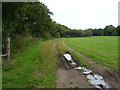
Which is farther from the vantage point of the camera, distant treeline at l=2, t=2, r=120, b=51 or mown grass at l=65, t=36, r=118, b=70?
mown grass at l=65, t=36, r=118, b=70

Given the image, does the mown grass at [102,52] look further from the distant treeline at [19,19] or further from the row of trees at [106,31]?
the row of trees at [106,31]

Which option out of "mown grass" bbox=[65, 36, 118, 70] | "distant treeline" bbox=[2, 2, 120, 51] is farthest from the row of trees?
"mown grass" bbox=[65, 36, 118, 70]

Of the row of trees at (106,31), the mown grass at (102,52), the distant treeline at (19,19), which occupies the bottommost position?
the mown grass at (102,52)

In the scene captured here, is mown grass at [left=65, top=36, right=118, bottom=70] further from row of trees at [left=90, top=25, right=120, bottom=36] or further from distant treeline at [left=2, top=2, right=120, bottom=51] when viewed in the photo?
row of trees at [left=90, top=25, right=120, bottom=36]

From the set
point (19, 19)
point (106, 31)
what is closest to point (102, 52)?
point (19, 19)

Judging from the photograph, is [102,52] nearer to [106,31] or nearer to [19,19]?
[19,19]

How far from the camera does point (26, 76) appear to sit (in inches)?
246

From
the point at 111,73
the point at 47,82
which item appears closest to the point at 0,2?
the point at 47,82

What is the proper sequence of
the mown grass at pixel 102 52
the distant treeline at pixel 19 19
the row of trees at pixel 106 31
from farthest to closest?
the row of trees at pixel 106 31
the mown grass at pixel 102 52
the distant treeline at pixel 19 19

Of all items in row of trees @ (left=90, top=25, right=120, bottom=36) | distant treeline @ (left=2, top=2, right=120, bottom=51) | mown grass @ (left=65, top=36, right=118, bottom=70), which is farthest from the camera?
row of trees @ (left=90, top=25, right=120, bottom=36)

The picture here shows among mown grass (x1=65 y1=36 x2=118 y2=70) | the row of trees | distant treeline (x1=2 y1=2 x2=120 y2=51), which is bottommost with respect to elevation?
mown grass (x1=65 y1=36 x2=118 y2=70)

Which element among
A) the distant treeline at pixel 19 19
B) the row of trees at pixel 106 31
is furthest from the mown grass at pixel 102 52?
the row of trees at pixel 106 31

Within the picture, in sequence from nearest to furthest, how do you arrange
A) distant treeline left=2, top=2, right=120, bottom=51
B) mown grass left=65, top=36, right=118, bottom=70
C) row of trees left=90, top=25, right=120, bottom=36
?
distant treeline left=2, top=2, right=120, bottom=51, mown grass left=65, top=36, right=118, bottom=70, row of trees left=90, top=25, right=120, bottom=36

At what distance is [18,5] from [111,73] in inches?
236
